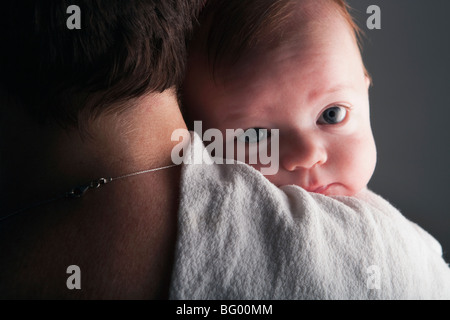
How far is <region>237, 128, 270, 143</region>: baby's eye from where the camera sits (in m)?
0.85

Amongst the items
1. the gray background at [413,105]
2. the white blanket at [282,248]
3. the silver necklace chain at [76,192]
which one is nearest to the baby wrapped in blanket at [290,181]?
the white blanket at [282,248]

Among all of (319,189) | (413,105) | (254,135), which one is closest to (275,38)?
(254,135)

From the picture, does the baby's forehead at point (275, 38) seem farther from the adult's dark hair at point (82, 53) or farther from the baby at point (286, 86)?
the adult's dark hair at point (82, 53)

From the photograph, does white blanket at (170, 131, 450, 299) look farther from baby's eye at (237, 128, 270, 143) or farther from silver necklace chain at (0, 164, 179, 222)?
baby's eye at (237, 128, 270, 143)

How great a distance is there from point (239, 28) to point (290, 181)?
1.12 ft

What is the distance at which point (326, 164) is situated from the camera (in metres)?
0.83

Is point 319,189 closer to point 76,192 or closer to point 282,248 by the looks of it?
point 282,248

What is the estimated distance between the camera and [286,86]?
81cm

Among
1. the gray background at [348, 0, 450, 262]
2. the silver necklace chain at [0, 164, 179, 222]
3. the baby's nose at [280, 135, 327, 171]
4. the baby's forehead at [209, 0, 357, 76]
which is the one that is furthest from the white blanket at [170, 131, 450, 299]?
the gray background at [348, 0, 450, 262]

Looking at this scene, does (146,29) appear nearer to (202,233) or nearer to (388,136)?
(202,233)

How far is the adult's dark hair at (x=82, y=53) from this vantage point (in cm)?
49
